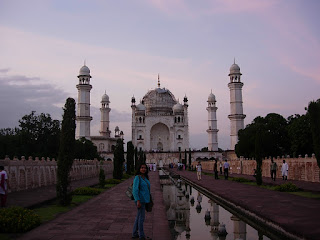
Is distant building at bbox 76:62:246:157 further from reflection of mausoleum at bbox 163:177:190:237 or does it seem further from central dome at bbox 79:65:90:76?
reflection of mausoleum at bbox 163:177:190:237

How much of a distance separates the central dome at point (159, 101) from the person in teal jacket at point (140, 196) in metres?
58.8

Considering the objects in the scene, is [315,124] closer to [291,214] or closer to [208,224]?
[291,214]

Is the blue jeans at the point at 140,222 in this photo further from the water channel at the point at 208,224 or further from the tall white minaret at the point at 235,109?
the tall white minaret at the point at 235,109

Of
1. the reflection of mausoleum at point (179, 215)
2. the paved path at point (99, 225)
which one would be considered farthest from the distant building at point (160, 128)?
the paved path at point (99, 225)

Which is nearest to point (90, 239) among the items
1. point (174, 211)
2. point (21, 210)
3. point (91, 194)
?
point (21, 210)

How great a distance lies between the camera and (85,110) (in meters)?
50.1

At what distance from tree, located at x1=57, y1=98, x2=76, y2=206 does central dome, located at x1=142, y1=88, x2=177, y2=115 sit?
A: 54902 mm

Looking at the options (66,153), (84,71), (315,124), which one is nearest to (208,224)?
(66,153)

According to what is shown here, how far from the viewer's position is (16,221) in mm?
5492

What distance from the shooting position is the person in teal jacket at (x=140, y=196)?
195 inches

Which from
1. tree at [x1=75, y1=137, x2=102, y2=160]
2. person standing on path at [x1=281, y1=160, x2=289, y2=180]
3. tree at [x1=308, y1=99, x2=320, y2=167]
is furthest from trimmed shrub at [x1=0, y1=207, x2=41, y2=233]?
tree at [x1=75, y1=137, x2=102, y2=160]

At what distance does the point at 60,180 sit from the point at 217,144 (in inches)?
2085

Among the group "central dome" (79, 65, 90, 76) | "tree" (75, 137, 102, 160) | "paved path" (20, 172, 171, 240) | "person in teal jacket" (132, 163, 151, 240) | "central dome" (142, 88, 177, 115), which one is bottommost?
"paved path" (20, 172, 171, 240)

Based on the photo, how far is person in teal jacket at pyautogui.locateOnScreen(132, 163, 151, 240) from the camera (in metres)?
4.95
